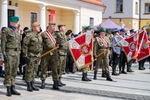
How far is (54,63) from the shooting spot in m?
9.75

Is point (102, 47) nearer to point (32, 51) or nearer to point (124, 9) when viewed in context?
point (32, 51)

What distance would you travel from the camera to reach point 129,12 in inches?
1788

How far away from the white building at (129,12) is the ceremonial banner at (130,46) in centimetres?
3112

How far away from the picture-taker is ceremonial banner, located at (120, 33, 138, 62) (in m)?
14.1

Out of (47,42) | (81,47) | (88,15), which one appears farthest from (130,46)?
(88,15)

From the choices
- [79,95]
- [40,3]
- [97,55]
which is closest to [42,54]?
[79,95]

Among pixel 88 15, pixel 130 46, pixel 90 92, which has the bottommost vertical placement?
pixel 90 92

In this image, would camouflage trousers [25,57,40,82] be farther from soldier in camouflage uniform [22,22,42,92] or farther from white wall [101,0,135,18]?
white wall [101,0,135,18]

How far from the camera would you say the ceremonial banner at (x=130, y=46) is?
1413 cm

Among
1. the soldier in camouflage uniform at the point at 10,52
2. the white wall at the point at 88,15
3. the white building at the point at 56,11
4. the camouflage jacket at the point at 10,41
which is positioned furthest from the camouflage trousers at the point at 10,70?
the white wall at the point at 88,15

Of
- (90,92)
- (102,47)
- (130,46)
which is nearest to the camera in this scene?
(90,92)

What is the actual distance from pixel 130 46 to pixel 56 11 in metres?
12.8

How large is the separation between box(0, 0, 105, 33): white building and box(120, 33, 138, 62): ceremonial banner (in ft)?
Answer: 22.9

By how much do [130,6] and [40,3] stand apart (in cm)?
2621
